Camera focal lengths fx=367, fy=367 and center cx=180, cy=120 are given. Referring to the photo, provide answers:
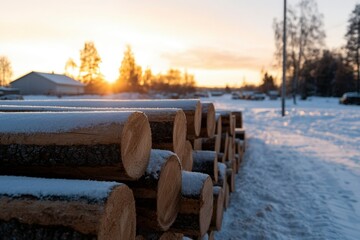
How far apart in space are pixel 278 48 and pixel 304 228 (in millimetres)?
33769

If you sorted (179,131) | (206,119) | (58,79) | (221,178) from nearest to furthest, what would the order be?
(179,131) → (206,119) → (221,178) → (58,79)

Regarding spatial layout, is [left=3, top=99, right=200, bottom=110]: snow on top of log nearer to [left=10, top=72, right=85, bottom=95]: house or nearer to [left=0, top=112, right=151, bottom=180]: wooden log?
[left=0, top=112, right=151, bottom=180]: wooden log

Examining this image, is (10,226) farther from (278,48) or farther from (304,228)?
(278,48)

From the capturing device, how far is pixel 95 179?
2.08m

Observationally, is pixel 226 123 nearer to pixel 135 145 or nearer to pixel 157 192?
pixel 157 192

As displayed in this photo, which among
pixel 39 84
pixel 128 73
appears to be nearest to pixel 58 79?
pixel 39 84

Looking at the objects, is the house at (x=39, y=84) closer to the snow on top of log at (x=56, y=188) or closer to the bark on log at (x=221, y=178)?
the bark on log at (x=221, y=178)

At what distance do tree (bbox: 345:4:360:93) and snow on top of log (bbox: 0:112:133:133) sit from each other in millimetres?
46472

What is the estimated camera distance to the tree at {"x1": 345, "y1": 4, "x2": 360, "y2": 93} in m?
43.7

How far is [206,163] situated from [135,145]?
2.18 metres

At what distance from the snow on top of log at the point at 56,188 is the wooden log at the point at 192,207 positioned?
95 cm

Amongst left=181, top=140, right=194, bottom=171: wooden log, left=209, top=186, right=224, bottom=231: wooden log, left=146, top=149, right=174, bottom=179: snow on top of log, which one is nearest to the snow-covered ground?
left=209, top=186, right=224, bottom=231: wooden log

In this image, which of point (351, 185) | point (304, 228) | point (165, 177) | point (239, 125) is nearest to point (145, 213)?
point (165, 177)

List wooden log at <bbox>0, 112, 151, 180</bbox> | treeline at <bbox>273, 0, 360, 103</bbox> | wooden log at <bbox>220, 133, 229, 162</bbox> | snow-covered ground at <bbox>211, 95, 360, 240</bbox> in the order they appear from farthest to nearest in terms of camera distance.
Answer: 1. treeline at <bbox>273, 0, 360, 103</bbox>
2. wooden log at <bbox>220, 133, 229, 162</bbox>
3. snow-covered ground at <bbox>211, 95, 360, 240</bbox>
4. wooden log at <bbox>0, 112, 151, 180</bbox>
